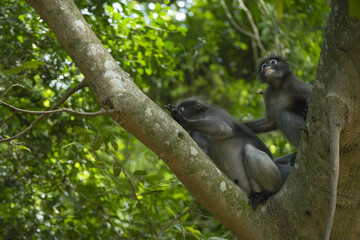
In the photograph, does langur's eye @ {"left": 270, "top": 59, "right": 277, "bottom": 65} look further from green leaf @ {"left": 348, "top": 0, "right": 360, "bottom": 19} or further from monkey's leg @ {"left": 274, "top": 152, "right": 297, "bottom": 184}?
green leaf @ {"left": 348, "top": 0, "right": 360, "bottom": 19}

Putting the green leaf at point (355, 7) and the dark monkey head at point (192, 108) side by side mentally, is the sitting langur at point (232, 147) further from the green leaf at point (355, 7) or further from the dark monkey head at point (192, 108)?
the green leaf at point (355, 7)

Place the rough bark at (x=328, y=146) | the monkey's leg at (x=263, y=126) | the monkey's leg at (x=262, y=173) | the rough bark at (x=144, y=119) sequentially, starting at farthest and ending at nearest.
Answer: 1. the monkey's leg at (x=263, y=126)
2. the monkey's leg at (x=262, y=173)
3. the rough bark at (x=144, y=119)
4. the rough bark at (x=328, y=146)

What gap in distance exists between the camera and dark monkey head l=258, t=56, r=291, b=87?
583cm

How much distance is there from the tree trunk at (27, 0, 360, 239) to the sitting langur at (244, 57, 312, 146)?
6.28ft

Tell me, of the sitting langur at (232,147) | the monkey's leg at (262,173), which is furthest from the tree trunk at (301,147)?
the monkey's leg at (262,173)

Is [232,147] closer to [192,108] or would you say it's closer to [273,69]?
[192,108]

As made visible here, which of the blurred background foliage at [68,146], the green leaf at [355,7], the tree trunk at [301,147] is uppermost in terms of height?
the green leaf at [355,7]

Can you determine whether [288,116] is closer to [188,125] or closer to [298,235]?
[188,125]

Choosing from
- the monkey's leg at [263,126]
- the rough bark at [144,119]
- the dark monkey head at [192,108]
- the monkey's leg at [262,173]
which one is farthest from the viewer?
the monkey's leg at [263,126]

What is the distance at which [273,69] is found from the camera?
5.84 m

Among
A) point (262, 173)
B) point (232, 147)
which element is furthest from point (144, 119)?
point (232, 147)

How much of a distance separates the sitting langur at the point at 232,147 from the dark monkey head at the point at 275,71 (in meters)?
0.78

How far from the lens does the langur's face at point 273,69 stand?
19.1 ft

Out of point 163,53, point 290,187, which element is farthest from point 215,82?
point 290,187
